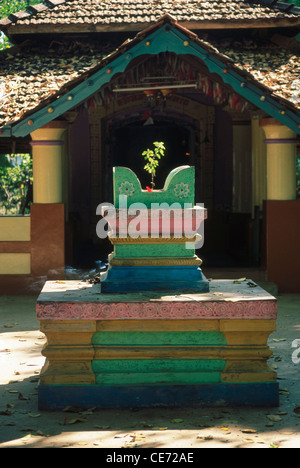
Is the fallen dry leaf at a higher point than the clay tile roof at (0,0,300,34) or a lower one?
lower

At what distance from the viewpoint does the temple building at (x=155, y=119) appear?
34.7ft

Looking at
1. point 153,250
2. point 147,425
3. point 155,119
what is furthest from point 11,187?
point 147,425

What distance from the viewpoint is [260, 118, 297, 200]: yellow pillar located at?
37.1 ft

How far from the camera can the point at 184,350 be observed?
587 cm

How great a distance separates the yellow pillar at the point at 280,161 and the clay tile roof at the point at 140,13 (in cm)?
252

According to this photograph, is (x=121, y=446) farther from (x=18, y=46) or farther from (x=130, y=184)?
(x=18, y=46)

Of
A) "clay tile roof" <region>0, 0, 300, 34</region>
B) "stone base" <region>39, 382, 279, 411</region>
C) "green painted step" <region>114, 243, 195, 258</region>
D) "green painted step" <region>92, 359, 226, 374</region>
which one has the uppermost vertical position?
"clay tile roof" <region>0, 0, 300, 34</region>

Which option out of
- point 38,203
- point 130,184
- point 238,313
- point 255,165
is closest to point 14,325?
point 38,203

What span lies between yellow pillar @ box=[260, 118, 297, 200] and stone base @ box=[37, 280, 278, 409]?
581 cm

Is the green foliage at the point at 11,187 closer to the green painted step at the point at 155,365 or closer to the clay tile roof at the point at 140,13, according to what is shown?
the clay tile roof at the point at 140,13

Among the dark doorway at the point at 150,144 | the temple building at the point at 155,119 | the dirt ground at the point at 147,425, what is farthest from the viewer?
the dark doorway at the point at 150,144

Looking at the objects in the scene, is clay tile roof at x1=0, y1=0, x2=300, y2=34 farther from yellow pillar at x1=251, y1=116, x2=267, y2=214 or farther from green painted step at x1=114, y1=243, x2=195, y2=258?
green painted step at x1=114, y1=243, x2=195, y2=258

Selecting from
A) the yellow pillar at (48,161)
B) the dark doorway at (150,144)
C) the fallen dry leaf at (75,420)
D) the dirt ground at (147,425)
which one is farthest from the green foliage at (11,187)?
the fallen dry leaf at (75,420)

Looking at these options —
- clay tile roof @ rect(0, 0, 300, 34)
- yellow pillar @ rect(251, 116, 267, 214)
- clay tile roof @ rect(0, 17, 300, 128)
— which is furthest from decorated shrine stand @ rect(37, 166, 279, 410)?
clay tile roof @ rect(0, 0, 300, 34)
